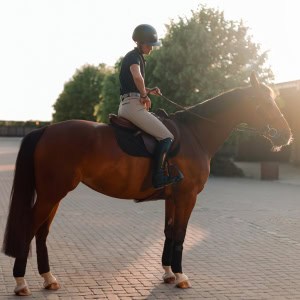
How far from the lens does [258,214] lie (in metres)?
14.0

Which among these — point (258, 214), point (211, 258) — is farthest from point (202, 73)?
point (211, 258)

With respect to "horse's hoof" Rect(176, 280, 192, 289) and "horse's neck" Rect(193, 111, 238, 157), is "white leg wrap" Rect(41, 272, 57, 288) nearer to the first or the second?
"horse's hoof" Rect(176, 280, 192, 289)

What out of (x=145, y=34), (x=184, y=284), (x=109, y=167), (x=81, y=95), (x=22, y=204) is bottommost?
(x=184, y=284)

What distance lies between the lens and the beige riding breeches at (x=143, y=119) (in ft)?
21.6

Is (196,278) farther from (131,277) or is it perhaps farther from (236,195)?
(236,195)

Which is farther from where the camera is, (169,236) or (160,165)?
(169,236)

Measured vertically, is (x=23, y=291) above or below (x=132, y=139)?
below

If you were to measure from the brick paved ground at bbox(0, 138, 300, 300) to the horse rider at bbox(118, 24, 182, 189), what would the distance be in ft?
4.72

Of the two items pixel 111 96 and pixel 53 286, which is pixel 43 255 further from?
pixel 111 96

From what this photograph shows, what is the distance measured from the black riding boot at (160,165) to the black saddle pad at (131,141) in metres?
0.13

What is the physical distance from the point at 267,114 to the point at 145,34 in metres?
1.90

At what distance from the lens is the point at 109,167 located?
6.43 meters

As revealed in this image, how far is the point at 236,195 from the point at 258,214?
4.94 m

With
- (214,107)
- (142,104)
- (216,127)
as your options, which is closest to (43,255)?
(142,104)
